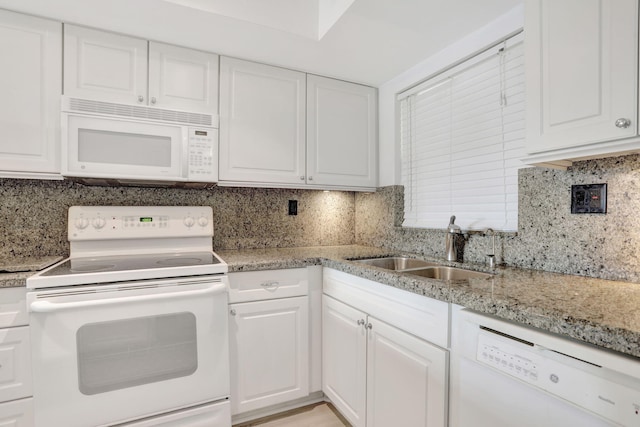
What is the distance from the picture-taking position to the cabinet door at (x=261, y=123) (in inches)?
74.8

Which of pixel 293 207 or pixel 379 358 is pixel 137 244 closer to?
pixel 293 207

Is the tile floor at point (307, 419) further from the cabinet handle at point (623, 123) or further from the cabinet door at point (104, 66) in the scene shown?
the cabinet door at point (104, 66)

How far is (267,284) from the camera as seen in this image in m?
1.73

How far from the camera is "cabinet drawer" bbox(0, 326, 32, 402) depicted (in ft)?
4.22

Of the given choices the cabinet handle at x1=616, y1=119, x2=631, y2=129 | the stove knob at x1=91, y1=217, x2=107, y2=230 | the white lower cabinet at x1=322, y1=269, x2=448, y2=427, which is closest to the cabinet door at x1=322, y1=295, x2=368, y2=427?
the white lower cabinet at x1=322, y1=269, x2=448, y2=427

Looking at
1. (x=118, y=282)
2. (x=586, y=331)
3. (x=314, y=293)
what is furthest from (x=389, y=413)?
(x=118, y=282)

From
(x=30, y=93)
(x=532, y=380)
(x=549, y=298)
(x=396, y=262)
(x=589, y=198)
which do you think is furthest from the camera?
(x=396, y=262)

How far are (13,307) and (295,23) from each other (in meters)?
1.81

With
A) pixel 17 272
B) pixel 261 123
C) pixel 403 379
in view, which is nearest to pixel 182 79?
pixel 261 123

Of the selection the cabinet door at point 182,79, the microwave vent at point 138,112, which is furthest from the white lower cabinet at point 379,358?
the cabinet door at point 182,79

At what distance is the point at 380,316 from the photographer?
138 centimetres

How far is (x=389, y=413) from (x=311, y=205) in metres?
1.50

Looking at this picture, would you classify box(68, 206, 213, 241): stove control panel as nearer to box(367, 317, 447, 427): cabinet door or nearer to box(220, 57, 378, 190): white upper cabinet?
box(220, 57, 378, 190): white upper cabinet

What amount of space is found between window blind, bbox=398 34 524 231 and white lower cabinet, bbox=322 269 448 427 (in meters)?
0.72
